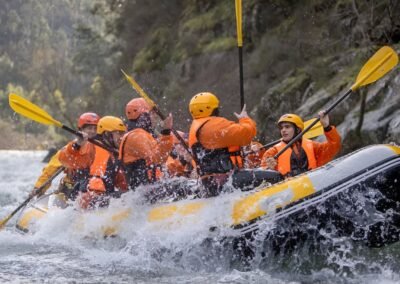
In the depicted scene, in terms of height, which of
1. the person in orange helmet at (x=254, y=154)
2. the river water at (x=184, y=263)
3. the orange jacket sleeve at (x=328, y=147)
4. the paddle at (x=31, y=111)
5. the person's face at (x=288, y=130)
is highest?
the paddle at (x=31, y=111)

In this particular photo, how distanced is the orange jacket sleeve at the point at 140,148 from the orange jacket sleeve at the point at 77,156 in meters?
0.72

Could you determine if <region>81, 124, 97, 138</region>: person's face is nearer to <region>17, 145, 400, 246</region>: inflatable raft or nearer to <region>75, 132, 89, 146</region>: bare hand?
<region>75, 132, 89, 146</region>: bare hand

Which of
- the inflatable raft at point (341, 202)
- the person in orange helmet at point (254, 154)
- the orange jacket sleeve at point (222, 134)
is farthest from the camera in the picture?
Result: the person in orange helmet at point (254, 154)

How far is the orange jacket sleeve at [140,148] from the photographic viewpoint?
19.2 ft

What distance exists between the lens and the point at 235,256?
5035 millimetres

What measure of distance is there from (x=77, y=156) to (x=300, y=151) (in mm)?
2341

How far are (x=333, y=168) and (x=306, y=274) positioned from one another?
861 mm

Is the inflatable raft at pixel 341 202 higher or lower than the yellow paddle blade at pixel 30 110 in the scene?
lower

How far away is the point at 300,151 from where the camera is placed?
6.19 metres

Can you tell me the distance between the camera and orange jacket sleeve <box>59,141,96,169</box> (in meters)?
6.49

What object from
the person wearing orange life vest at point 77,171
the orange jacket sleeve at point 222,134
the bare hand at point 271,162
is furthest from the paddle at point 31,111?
the bare hand at point 271,162

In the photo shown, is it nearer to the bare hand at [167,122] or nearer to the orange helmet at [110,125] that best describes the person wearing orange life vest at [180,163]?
the orange helmet at [110,125]

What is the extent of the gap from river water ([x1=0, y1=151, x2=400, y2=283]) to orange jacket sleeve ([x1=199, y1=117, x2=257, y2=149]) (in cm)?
61

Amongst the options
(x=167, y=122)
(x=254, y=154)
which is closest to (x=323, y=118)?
(x=254, y=154)
